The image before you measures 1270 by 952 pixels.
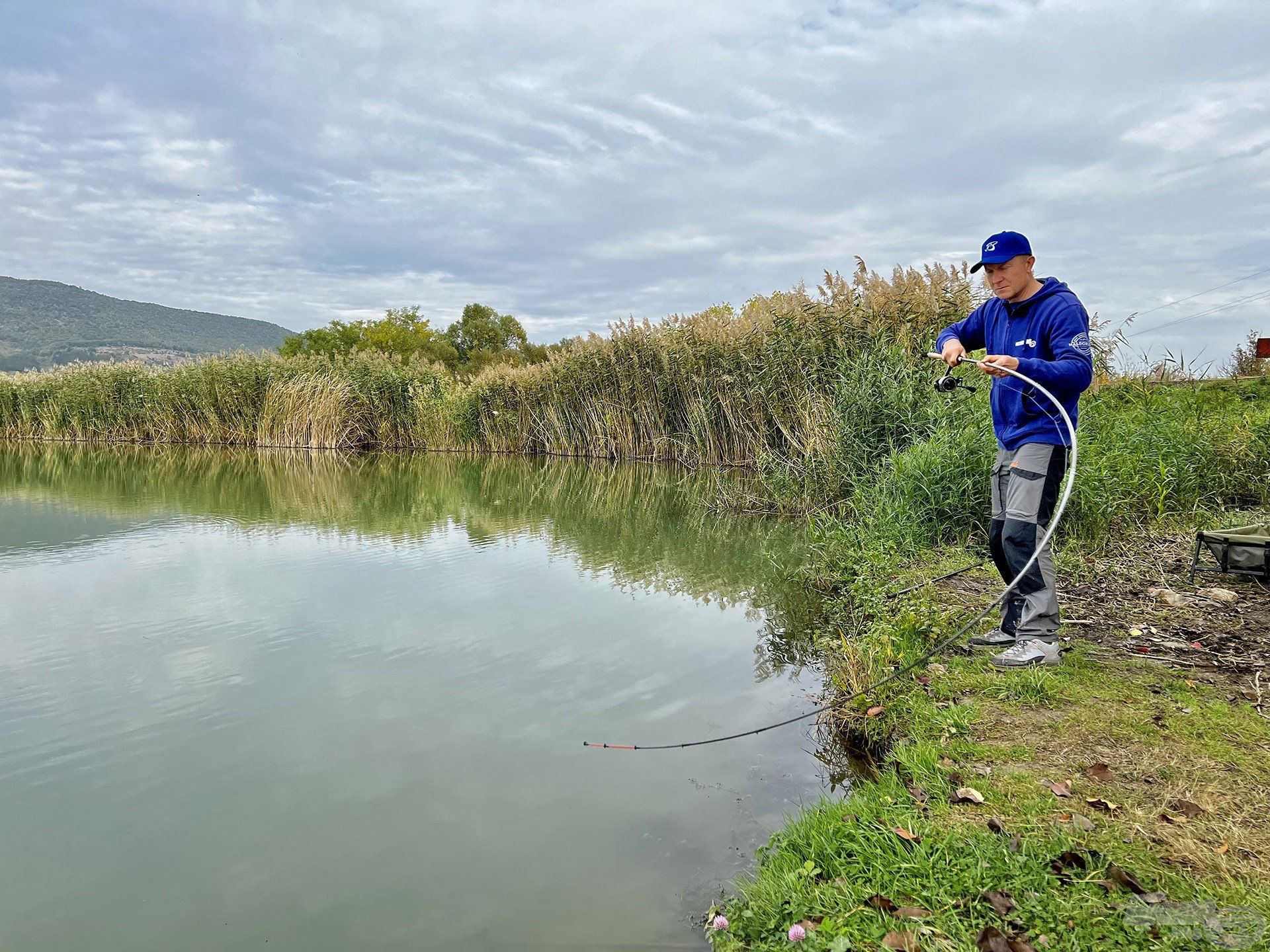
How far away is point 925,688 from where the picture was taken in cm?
404

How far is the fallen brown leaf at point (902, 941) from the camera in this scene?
2166 mm

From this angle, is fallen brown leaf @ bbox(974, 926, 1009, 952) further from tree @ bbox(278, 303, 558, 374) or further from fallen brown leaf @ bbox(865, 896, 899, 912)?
tree @ bbox(278, 303, 558, 374)

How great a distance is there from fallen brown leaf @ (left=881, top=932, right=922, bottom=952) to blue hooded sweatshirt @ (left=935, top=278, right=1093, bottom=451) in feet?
8.58

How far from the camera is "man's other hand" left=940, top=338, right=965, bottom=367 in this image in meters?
3.98

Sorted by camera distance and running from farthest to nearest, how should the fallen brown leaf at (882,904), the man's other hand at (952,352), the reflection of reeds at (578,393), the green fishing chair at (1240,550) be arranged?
the reflection of reeds at (578,393) < the green fishing chair at (1240,550) < the man's other hand at (952,352) < the fallen brown leaf at (882,904)

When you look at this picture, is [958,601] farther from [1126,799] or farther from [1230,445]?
[1230,445]

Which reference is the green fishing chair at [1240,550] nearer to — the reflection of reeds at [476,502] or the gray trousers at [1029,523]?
the gray trousers at [1029,523]

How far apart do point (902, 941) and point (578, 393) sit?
19.2m

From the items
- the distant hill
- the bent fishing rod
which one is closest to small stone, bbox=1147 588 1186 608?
the bent fishing rod

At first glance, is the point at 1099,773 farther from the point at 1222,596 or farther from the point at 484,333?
the point at 484,333

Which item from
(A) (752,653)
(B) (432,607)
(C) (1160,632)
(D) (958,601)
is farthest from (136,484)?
(C) (1160,632)

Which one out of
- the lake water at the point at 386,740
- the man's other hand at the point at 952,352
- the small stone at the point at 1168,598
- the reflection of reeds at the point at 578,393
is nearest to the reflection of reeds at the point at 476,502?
the lake water at the point at 386,740

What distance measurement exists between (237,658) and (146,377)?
2726 centimetres

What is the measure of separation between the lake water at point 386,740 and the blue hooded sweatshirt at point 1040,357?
1.91 meters
